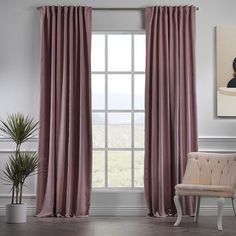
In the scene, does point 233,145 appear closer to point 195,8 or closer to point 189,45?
point 189,45

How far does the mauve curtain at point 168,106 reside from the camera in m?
6.03

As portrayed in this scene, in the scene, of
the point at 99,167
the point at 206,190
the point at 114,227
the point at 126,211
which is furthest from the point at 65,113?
the point at 206,190

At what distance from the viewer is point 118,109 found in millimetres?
6383

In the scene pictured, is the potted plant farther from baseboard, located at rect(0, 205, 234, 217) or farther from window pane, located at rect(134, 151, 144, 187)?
window pane, located at rect(134, 151, 144, 187)

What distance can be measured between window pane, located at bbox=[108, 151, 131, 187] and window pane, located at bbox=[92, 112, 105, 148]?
0.60 ft

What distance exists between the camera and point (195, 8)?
617 cm

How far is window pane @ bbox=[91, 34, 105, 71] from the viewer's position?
641 centimetres

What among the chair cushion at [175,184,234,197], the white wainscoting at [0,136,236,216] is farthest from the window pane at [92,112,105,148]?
the chair cushion at [175,184,234,197]

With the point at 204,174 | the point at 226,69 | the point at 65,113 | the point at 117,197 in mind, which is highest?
the point at 226,69

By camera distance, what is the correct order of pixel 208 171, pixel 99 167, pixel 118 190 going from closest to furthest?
pixel 208 171 < pixel 118 190 < pixel 99 167

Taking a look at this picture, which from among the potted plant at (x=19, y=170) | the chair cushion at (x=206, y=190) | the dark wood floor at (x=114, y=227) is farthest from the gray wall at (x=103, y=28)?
the chair cushion at (x=206, y=190)

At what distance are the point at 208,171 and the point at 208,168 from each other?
0.03 metres

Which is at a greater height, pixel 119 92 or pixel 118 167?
pixel 119 92

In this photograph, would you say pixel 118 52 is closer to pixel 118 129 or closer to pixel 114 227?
pixel 118 129
